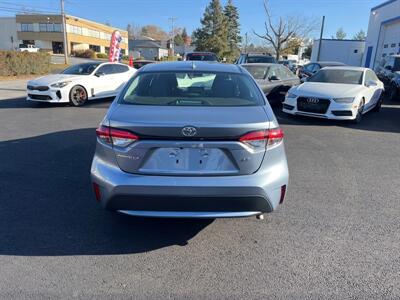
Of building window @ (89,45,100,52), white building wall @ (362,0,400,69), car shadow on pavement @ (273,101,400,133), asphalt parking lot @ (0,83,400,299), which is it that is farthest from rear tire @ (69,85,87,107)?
building window @ (89,45,100,52)

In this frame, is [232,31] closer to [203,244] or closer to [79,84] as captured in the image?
[79,84]

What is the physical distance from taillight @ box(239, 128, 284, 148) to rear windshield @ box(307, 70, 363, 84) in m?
7.75

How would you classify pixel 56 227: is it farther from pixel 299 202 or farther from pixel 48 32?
pixel 48 32

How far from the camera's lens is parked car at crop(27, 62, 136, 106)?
10.4m

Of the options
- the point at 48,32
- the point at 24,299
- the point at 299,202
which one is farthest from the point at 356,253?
the point at 48,32

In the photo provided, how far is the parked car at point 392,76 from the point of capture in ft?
42.4

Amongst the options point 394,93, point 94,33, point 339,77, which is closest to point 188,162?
point 339,77

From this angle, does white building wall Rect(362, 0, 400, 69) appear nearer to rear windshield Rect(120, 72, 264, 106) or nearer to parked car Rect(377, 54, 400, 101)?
parked car Rect(377, 54, 400, 101)

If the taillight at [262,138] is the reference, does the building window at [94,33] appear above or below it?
above

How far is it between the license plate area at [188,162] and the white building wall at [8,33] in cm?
9027

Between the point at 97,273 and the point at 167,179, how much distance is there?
3.15 ft

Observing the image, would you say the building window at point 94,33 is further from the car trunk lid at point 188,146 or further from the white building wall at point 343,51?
the car trunk lid at point 188,146

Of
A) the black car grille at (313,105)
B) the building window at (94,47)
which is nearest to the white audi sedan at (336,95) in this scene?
the black car grille at (313,105)

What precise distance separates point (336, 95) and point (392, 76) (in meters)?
6.86
